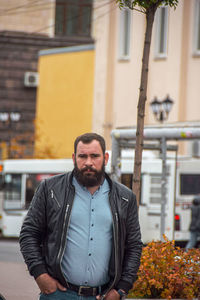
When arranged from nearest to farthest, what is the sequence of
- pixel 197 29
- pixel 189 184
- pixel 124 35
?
pixel 189 184, pixel 197 29, pixel 124 35

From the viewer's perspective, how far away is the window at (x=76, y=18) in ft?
128

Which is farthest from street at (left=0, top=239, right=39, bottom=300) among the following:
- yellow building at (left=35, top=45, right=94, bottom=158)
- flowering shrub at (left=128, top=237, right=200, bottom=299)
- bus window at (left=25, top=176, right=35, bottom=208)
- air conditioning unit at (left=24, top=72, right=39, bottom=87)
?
Result: air conditioning unit at (left=24, top=72, right=39, bottom=87)

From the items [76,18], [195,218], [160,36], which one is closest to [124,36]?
[160,36]

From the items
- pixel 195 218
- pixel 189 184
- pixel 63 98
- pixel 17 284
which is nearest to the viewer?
pixel 17 284

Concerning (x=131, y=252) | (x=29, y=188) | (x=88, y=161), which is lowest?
(x=29, y=188)

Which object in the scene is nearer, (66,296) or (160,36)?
(66,296)

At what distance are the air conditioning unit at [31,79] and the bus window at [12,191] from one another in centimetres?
1383

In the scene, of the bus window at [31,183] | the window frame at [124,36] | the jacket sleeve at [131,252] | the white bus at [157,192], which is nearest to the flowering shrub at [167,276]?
the jacket sleeve at [131,252]

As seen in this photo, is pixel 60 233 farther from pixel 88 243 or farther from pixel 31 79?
pixel 31 79

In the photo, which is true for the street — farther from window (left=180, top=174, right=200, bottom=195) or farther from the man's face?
window (left=180, top=174, right=200, bottom=195)

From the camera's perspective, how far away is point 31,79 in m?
39.1

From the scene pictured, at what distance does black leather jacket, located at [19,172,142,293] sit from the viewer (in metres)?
4.83

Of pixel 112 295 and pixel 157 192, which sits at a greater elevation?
pixel 112 295

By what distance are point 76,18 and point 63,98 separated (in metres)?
6.49
